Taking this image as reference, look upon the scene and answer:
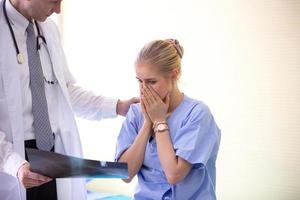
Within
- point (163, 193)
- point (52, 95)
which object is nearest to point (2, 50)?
point (52, 95)

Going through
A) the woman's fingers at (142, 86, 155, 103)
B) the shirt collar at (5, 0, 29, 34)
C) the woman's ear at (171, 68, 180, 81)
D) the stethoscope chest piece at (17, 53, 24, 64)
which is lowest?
the woman's fingers at (142, 86, 155, 103)

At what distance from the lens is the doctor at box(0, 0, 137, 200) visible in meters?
1.37

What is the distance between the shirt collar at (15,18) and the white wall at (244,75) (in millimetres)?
1218

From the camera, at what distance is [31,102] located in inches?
56.5

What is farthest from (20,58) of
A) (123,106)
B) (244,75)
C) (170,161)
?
(244,75)

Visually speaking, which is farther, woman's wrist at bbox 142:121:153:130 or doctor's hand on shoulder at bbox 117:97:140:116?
doctor's hand on shoulder at bbox 117:97:140:116

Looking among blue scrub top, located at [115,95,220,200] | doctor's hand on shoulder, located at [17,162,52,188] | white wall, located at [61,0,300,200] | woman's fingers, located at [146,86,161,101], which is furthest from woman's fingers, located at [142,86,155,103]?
white wall, located at [61,0,300,200]

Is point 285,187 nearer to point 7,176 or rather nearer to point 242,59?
point 242,59

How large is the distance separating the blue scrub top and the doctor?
1.03ft

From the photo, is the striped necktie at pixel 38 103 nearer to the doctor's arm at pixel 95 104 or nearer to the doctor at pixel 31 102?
the doctor at pixel 31 102

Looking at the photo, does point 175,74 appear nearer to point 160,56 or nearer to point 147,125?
point 160,56

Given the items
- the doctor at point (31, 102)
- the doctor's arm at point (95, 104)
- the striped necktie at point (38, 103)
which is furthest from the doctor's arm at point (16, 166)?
the doctor's arm at point (95, 104)

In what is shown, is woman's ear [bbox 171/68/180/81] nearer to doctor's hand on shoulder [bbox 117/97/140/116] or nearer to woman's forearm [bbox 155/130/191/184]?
woman's forearm [bbox 155/130/191/184]

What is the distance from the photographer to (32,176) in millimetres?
1205
